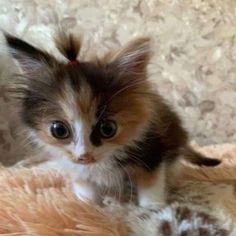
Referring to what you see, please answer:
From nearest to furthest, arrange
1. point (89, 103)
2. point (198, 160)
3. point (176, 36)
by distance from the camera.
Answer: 1. point (89, 103)
2. point (198, 160)
3. point (176, 36)

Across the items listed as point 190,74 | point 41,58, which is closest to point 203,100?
point 190,74

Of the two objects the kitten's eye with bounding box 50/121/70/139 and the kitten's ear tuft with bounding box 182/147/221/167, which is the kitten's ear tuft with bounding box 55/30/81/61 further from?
the kitten's ear tuft with bounding box 182/147/221/167

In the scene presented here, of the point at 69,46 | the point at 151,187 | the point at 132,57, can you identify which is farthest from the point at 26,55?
the point at 151,187

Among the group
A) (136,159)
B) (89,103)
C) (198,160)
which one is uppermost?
(89,103)

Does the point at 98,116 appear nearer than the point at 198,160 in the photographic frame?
Yes

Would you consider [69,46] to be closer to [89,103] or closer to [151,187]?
[89,103]

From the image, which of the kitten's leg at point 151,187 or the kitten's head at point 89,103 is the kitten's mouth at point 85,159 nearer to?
the kitten's head at point 89,103

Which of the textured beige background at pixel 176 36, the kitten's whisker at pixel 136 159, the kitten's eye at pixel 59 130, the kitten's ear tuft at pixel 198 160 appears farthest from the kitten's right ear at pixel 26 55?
the textured beige background at pixel 176 36

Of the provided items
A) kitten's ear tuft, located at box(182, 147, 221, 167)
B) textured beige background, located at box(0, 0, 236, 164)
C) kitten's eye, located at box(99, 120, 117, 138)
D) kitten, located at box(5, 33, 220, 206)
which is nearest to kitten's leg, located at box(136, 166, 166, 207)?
kitten, located at box(5, 33, 220, 206)
